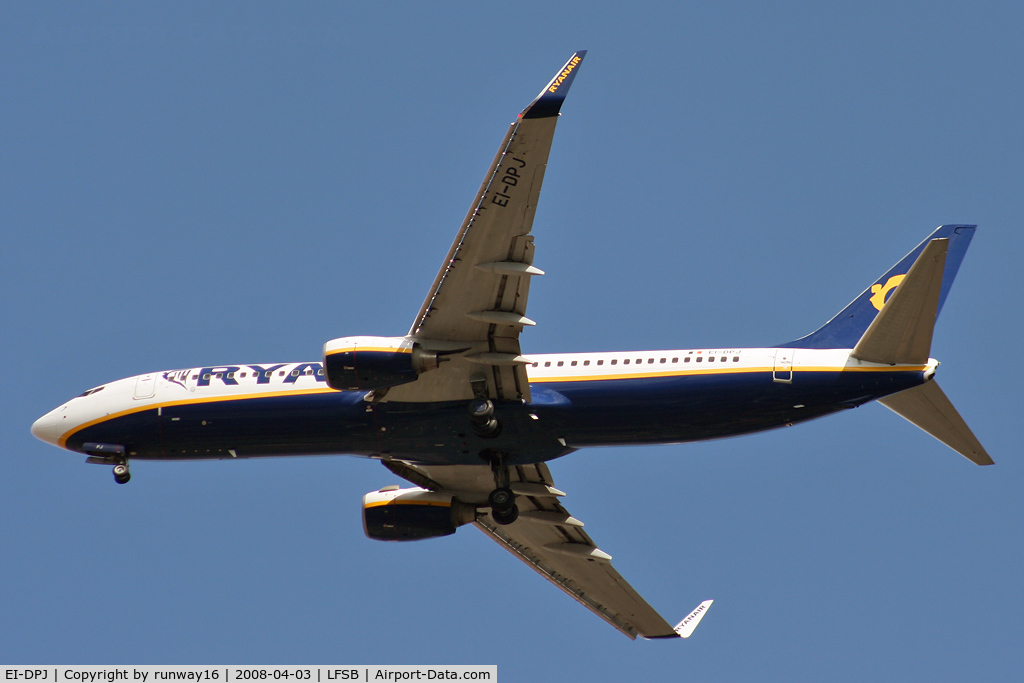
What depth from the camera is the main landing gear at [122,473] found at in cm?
3953

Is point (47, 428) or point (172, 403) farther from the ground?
point (47, 428)

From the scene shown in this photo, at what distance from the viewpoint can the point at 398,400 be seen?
36.7m

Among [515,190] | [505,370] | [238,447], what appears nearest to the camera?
[515,190]

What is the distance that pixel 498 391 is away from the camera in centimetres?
3622

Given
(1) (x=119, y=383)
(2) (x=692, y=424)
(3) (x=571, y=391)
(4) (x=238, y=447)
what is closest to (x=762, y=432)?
(2) (x=692, y=424)

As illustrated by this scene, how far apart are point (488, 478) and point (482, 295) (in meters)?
10.5

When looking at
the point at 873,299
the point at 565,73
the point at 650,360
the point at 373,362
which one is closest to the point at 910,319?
the point at 873,299

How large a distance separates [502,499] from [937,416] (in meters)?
12.7

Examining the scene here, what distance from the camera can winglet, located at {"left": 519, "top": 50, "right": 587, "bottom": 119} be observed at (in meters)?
28.4

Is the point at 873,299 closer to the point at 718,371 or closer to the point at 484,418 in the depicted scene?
the point at 718,371

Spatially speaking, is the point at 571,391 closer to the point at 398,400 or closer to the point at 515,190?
the point at 398,400

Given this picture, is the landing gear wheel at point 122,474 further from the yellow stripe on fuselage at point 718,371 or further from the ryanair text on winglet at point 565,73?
the ryanair text on winglet at point 565,73

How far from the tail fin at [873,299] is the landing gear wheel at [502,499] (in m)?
9.34

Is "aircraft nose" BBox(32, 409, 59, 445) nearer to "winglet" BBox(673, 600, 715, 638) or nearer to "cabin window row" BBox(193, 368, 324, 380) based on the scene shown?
"cabin window row" BBox(193, 368, 324, 380)
